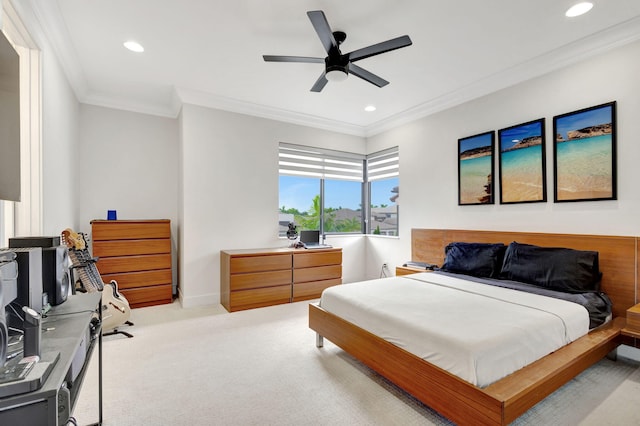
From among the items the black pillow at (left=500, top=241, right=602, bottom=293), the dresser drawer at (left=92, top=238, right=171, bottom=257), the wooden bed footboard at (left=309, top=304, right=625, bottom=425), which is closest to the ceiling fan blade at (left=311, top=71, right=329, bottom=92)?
the wooden bed footboard at (left=309, top=304, right=625, bottom=425)

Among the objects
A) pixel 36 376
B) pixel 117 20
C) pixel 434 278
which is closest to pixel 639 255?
pixel 434 278

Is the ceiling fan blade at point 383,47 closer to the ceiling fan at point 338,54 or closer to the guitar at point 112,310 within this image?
the ceiling fan at point 338,54

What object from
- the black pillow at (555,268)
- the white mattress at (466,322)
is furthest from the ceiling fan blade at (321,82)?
the black pillow at (555,268)

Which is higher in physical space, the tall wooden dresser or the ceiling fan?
the ceiling fan

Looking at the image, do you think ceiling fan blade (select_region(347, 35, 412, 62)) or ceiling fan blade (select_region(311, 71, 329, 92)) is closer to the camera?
ceiling fan blade (select_region(347, 35, 412, 62))

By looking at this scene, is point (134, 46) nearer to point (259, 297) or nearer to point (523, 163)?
point (259, 297)

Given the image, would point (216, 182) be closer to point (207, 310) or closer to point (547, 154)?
point (207, 310)

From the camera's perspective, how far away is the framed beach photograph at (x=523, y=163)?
3.11 meters

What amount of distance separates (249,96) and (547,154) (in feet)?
11.7

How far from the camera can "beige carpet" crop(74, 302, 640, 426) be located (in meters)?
1.81

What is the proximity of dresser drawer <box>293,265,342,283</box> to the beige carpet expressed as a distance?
1289 mm

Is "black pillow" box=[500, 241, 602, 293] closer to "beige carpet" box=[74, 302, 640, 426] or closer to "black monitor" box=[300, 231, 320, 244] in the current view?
"beige carpet" box=[74, 302, 640, 426]

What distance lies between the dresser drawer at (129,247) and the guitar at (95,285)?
1.53 feet

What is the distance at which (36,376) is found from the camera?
0.79 meters
